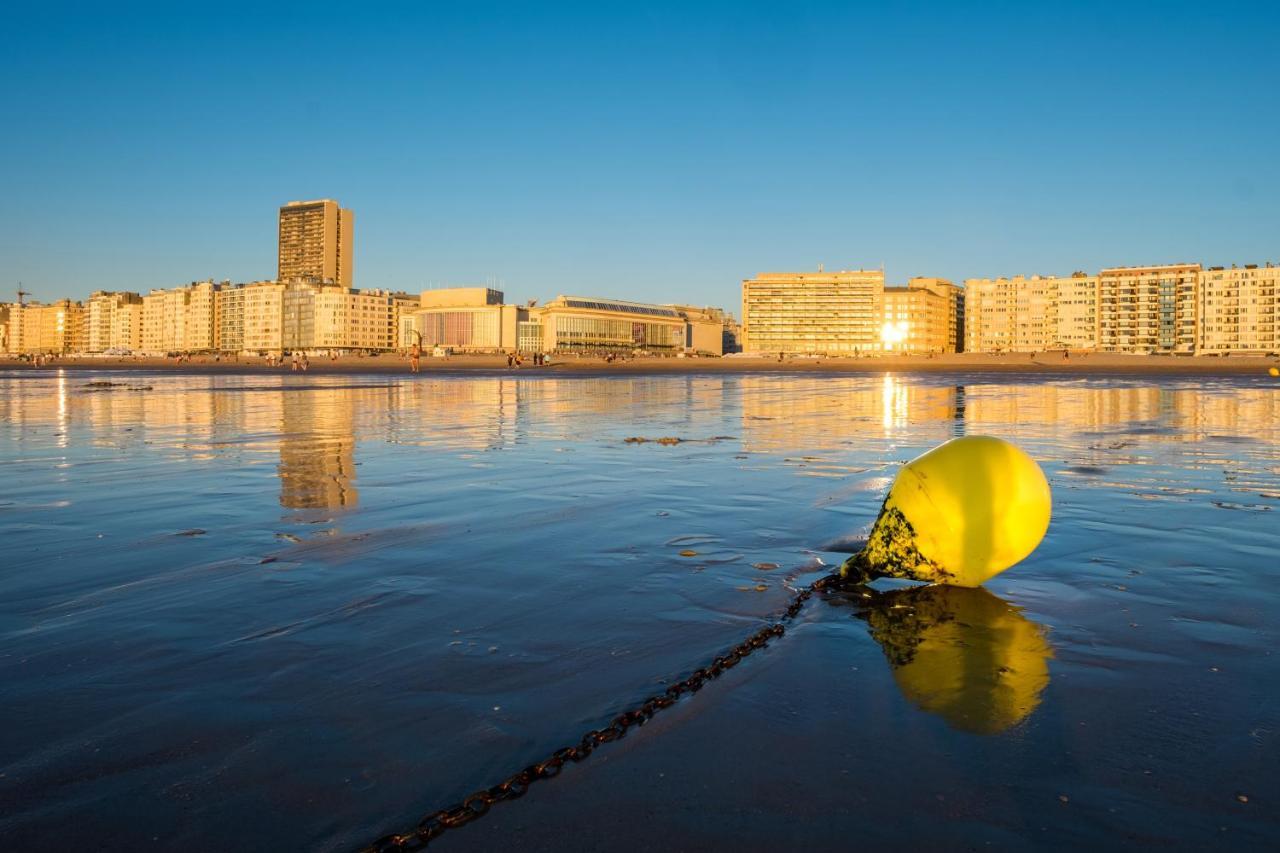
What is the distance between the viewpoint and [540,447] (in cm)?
1359

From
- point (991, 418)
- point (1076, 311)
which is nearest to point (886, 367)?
point (991, 418)

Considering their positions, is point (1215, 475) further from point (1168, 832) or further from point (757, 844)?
point (757, 844)

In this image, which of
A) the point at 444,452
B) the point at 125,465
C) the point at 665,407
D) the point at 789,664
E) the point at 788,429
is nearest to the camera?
the point at 789,664

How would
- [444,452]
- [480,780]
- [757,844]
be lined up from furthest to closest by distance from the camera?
1. [444,452]
2. [480,780]
3. [757,844]

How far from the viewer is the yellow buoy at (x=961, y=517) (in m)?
5.07

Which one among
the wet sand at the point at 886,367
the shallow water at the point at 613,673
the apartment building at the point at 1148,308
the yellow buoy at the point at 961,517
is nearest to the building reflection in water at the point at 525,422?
the shallow water at the point at 613,673

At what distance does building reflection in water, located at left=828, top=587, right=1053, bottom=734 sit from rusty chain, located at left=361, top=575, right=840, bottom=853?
652mm

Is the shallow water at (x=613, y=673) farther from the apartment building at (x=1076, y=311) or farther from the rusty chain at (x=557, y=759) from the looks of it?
the apartment building at (x=1076, y=311)

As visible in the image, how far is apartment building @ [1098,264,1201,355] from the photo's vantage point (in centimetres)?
17938

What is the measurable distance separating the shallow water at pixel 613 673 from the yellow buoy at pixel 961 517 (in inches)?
6.7

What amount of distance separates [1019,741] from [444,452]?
34.7ft

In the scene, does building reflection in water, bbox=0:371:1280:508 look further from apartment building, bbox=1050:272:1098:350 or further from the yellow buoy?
apartment building, bbox=1050:272:1098:350

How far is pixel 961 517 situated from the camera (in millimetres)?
5070

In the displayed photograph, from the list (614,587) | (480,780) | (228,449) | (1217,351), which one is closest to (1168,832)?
(480,780)
